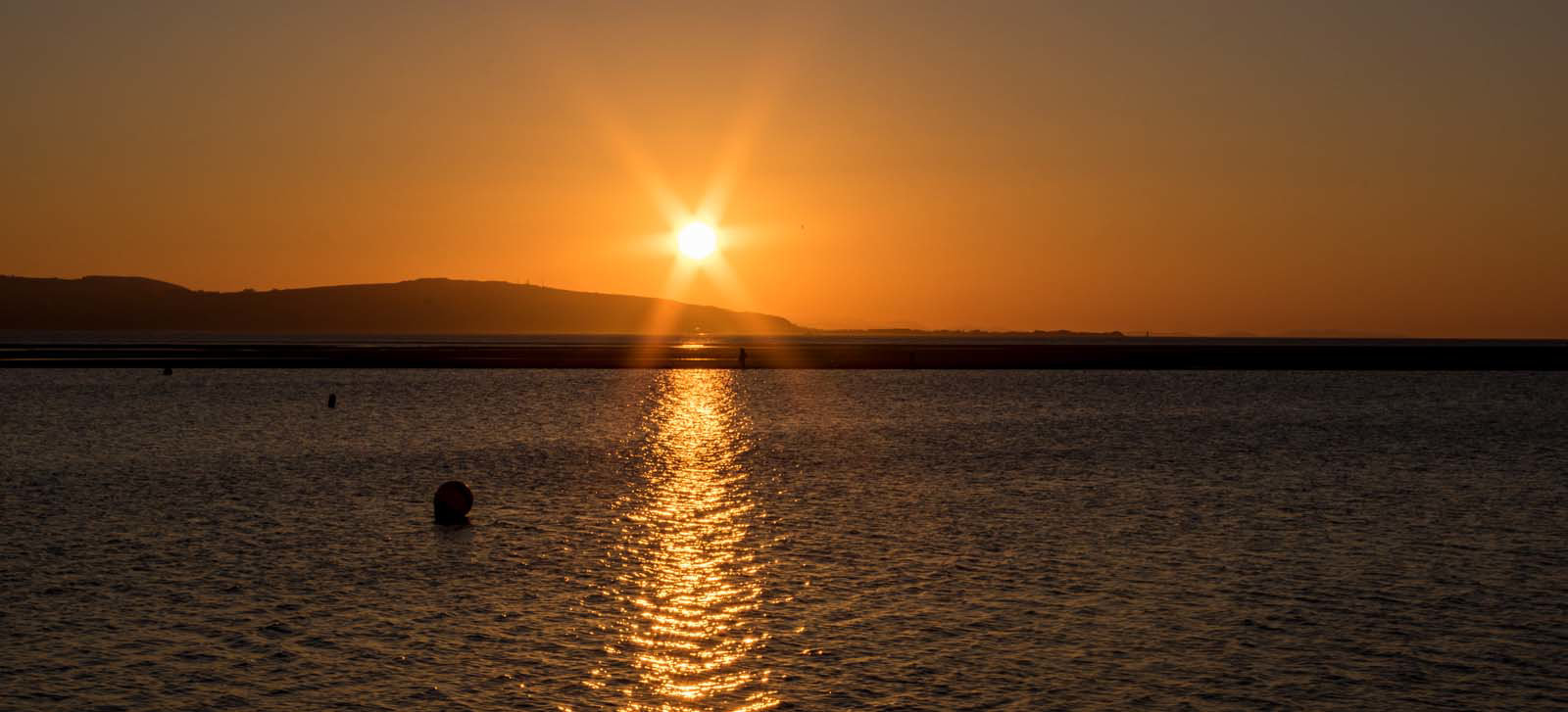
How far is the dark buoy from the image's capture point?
32.3 meters

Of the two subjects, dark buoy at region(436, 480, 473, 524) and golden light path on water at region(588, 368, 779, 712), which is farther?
dark buoy at region(436, 480, 473, 524)

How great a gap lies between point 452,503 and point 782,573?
11001mm

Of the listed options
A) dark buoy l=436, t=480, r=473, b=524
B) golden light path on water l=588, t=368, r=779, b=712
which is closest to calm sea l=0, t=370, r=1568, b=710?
golden light path on water l=588, t=368, r=779, b=712

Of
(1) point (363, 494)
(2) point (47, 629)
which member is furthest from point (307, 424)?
(2) point (47, 629)

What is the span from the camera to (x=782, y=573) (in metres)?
25.3

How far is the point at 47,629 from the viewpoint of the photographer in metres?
20.0

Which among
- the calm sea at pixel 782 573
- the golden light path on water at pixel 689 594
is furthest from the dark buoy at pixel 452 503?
the golden light path on water at pixel 689 594

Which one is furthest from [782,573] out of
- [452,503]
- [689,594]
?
[452,503]

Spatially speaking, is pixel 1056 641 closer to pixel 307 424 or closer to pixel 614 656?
pixel 614 656

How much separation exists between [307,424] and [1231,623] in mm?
58832

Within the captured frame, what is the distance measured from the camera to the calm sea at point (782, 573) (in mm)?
17312

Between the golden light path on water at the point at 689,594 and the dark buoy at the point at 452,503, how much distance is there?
4141 millimetres

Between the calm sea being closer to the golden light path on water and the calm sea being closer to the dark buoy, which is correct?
the golden light path on water

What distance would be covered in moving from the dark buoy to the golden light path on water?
4.14m
